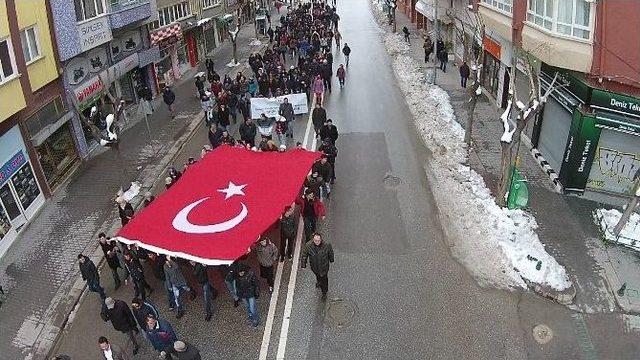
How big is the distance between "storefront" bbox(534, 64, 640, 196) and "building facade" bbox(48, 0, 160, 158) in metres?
14.7

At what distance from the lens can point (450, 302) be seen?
11.4 metres

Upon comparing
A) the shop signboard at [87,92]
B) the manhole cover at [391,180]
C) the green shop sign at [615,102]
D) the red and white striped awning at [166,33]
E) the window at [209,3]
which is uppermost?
the window at [209,3]

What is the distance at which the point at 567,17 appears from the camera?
46.9 ft

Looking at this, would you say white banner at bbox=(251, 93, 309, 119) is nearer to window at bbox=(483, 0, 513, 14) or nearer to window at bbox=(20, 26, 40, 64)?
window at bbox=(20, 26, 40, 64)

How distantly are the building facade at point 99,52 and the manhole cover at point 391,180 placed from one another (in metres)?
9.72

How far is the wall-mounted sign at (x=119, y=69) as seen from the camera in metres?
22.1

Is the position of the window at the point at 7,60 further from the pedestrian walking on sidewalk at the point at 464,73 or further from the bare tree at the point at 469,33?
the pedestrian walking on sidewalk at the point at 464,73

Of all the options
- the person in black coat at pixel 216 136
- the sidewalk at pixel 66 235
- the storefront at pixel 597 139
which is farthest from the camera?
the person in black coat at pixel 216 136

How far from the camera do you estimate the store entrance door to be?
15.0m

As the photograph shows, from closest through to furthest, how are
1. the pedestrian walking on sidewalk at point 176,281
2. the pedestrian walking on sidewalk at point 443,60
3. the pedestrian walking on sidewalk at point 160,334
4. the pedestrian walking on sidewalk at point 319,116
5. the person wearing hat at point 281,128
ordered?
the pedestrian walking on sidewalk at point 160,334
the pedestrian walking on sidewalk at point 176,281
the pedestrian walking on sidewalk at point 319,116
the person wearing hat at point 281,128
the pedestrian walking on sidewalk at point 443,60

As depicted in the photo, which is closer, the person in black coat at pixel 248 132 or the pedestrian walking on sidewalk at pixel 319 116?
the person in black coat at pixel 248 132

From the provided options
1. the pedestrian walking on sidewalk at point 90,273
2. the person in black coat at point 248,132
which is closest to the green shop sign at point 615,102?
the person in black coat at point 248,132

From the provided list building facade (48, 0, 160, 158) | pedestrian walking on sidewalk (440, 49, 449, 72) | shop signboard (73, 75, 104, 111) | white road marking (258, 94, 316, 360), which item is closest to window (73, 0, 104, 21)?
building facade (48, 0, 160, 158)

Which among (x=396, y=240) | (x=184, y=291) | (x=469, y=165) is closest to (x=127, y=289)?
(x=184, y=291)
